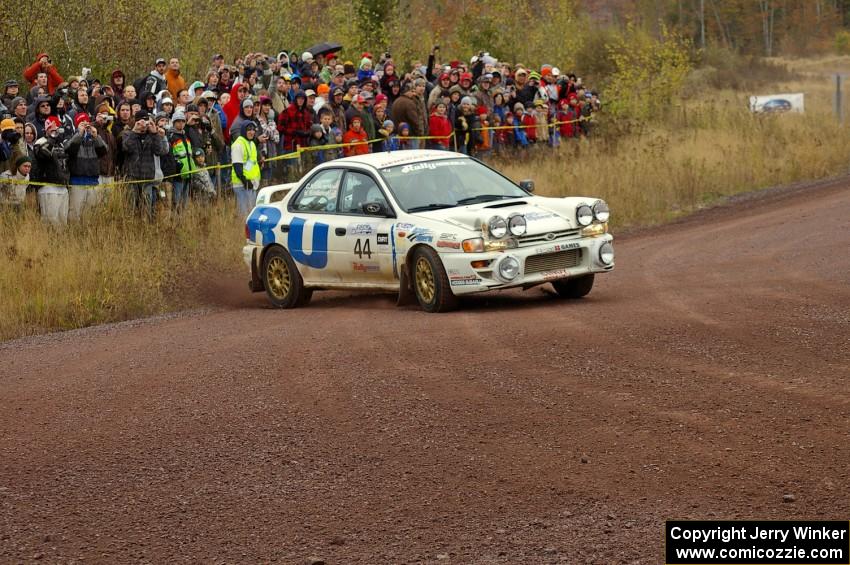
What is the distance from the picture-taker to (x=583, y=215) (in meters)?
12.7

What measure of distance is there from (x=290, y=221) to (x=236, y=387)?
5.31 metres

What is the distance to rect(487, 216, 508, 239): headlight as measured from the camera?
12234 mm

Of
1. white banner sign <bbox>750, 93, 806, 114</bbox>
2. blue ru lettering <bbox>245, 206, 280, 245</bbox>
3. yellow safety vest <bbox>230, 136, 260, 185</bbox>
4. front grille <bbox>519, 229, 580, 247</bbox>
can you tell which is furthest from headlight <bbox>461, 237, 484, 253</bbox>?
white banner sign <bbox>750, 93, 806, 114</bbox>

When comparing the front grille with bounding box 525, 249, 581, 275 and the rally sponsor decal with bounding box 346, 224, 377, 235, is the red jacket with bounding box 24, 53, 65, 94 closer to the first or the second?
the rally sponsor decal with bounding box 346, 224, 377, 235

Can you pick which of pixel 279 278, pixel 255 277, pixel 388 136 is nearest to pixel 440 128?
pixel 388 136

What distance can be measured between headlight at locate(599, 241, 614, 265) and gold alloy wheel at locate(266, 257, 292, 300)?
3.50 m

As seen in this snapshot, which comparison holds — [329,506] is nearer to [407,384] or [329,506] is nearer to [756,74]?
[407,384]

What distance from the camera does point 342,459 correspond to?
716 centimetres

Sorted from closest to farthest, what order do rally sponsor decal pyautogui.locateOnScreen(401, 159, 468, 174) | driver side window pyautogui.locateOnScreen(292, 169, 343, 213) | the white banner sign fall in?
rally sponsor decal pyautogui.locateOnScreen(401, 159, 468, 174), driver side window pyautogui.locateOnScreen(292, 169, 343, 213), the white banner sign

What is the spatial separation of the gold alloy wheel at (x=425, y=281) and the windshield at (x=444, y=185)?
637mm

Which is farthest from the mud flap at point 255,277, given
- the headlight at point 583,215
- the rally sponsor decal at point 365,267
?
the headlight at point 583,215

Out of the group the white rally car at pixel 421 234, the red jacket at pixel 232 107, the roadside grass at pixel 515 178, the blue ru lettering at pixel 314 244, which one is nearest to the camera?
the white rally car at pixel 421 234

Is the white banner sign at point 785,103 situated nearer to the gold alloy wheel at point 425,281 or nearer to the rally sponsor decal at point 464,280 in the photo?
the gold alloy wheel at point 425,281

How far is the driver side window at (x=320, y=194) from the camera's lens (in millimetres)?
13992
